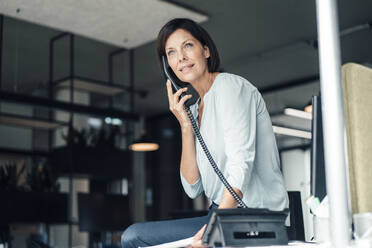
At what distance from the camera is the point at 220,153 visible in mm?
1548

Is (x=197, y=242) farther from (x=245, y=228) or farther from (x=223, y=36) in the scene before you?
(x=223, y=36)

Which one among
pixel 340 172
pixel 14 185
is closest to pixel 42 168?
pixel 14 185

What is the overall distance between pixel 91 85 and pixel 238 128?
617 cm

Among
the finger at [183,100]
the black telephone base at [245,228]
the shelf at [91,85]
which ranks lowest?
the black telephone base at [245,228]

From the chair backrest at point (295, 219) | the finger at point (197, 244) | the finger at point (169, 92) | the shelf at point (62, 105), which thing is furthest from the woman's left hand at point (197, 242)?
the shelf at point (62, 105)

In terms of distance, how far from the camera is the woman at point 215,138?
138cm

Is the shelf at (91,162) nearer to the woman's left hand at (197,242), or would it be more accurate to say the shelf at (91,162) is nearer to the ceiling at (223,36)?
the ceiling at (223,36)

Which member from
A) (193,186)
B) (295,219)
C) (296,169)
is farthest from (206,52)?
(296,169)

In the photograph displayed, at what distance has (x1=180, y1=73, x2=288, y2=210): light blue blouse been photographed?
4.48 ft

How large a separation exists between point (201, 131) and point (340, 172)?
79 centimetres

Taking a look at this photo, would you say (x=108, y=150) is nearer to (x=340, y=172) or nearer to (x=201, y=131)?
(x=201, y=131)

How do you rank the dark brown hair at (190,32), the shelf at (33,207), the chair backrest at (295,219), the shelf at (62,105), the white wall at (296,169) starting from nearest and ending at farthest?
the chair backrest at (295,219) → the dark brown hair at (190,32) → the shelf at (62,105) → the shelf at (33,207) → the white wall at (296,169)

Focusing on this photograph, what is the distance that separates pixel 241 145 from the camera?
54.0 inches

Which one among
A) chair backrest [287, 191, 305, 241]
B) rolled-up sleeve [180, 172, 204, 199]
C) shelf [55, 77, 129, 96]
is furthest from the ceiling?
chair backrest [287, 191, 305, 241]
